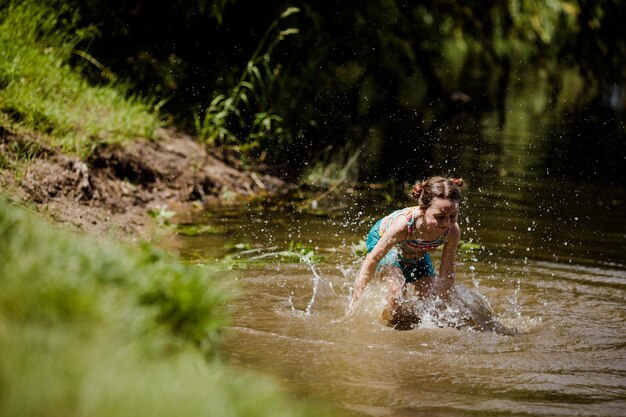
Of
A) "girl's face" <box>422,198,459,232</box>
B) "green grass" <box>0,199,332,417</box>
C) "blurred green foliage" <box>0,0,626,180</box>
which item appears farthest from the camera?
"blurred green foliage" <box>0,0,626,180</box>

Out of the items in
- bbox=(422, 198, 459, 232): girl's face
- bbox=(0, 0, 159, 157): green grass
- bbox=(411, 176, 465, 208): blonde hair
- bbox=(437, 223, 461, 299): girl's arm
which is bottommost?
bbox=(0, 0, 159, 157): green grass

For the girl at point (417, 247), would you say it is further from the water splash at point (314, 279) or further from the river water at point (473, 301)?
the water splash at point (314, 279)

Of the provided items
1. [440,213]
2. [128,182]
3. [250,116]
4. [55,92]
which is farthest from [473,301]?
[250,116]

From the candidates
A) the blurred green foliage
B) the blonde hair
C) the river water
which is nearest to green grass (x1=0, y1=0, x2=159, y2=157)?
the blurred green foliage

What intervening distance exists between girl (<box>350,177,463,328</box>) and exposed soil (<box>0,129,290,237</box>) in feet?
7.62

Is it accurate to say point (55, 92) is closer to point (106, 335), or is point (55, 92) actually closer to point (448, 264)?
point (448, 264)

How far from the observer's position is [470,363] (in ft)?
15.9

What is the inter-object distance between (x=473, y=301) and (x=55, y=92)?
499cm

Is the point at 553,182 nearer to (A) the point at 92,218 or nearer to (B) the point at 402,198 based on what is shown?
(B) the point at 402,198

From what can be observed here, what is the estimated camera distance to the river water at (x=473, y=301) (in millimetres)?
Result: 4316

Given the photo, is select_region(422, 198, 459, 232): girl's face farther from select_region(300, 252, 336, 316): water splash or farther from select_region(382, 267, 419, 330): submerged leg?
select_region(300, 252, 336, 316): water splash

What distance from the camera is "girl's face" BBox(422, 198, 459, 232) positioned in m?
5.55

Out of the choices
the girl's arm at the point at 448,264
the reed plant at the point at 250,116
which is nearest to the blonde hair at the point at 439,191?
the girl's arm at the point at 448,264

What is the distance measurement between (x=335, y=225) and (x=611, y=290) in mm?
2876
